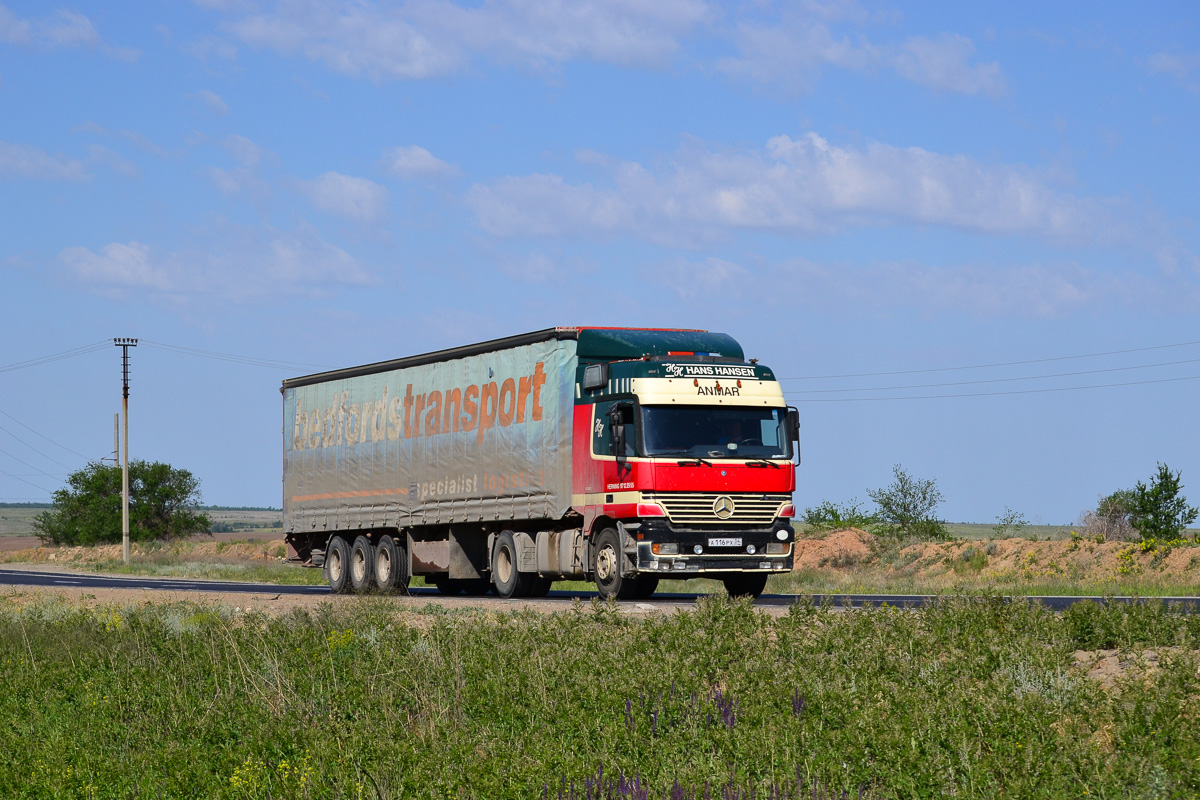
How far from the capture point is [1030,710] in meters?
8.34

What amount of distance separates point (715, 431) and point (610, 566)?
9.15 feet

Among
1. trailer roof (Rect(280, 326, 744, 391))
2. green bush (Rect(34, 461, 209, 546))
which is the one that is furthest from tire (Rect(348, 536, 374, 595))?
green bush (Rect(34, 461, 209, 546))

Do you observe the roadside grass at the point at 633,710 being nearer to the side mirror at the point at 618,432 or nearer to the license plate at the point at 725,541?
the side mirror at the point at 618,432

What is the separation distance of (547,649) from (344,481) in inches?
697

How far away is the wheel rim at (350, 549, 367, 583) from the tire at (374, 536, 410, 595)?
495 millimetres

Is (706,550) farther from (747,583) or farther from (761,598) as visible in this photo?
(747,583)

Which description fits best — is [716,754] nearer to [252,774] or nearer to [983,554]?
[252,774]

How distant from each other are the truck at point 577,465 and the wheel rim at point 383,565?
61 mm

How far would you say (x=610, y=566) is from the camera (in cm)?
2144

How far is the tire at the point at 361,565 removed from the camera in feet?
92.5

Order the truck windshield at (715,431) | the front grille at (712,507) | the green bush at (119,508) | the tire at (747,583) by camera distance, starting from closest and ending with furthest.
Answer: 1. the front grille at (712,507)
2. the truck windshield at (715,431)
3. the tire at (747,583)
4. the green bush at (119,508)

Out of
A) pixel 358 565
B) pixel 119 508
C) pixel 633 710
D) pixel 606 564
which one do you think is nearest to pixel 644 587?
pixel 606 564

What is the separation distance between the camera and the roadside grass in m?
7.73

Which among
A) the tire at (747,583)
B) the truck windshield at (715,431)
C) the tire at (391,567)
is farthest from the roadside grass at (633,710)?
the tire at (391,567)
